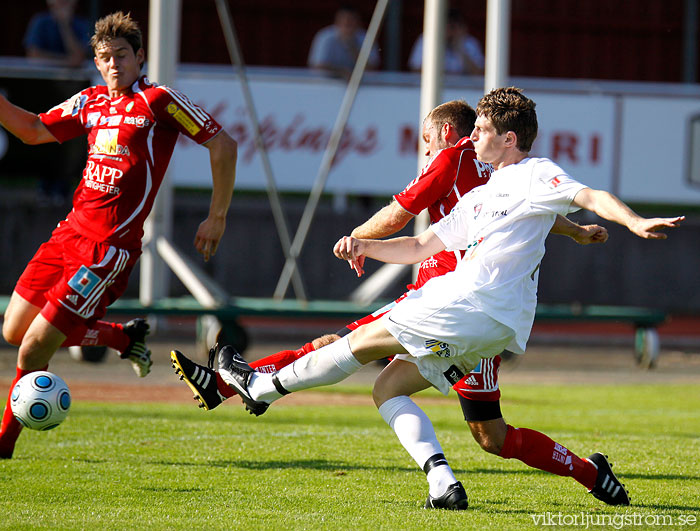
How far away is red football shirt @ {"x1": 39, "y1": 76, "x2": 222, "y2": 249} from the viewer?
622 centimetres

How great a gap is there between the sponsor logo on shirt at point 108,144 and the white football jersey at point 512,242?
2.35 m

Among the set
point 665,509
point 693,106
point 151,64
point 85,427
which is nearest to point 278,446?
point 85,427

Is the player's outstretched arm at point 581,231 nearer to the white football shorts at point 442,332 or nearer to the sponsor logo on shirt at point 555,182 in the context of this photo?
the sponsor logo on shirt at point 555,182

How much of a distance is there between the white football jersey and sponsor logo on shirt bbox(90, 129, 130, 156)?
7.72 feet

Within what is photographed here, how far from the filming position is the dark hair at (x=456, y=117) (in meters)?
5.48

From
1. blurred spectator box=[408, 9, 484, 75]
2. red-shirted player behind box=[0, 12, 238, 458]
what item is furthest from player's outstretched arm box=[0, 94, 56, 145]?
blurred spectator box=[408, 9, 484, 75]

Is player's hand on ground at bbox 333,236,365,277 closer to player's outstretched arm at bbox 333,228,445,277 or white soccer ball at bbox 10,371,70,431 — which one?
player's outstretched arm at bbox 333,228,445,277

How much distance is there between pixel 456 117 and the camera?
5484 mm

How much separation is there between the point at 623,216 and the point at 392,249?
1.12m

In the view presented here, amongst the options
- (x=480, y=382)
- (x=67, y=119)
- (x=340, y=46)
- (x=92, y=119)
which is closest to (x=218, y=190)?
(x=92, y=119)

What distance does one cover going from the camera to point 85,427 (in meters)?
7.47

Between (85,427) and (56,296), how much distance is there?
172 centimetres

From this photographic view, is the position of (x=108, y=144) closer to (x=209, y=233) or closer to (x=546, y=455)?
(x=209, y=233)

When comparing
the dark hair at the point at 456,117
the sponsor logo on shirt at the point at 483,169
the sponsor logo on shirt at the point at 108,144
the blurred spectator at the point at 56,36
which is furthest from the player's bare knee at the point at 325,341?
the blurred spectator at the point at 56,36
